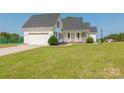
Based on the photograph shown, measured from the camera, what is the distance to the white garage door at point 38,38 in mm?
24031

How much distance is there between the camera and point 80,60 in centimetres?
1094

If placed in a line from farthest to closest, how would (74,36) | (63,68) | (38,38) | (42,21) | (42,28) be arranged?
1. (74,36)
2. (42,21)
3. (42,28)
4. (38,38)
5. (63,68)

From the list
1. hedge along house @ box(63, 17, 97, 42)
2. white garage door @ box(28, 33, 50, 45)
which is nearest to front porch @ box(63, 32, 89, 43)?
hedge along house @ box(63, 17, 97, 42)

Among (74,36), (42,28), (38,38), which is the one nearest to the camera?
(38,38)

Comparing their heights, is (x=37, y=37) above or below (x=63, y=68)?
above

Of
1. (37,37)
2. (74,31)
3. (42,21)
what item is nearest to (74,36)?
(74,31)

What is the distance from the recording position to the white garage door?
24.0 m

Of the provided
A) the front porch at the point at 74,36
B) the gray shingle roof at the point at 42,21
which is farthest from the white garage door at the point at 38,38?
the front porch at the point at 74,36

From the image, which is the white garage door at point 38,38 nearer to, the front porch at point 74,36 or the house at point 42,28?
the house at point 42,28

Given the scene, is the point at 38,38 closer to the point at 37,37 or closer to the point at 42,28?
the point at 37,37

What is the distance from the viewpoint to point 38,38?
962 inches
